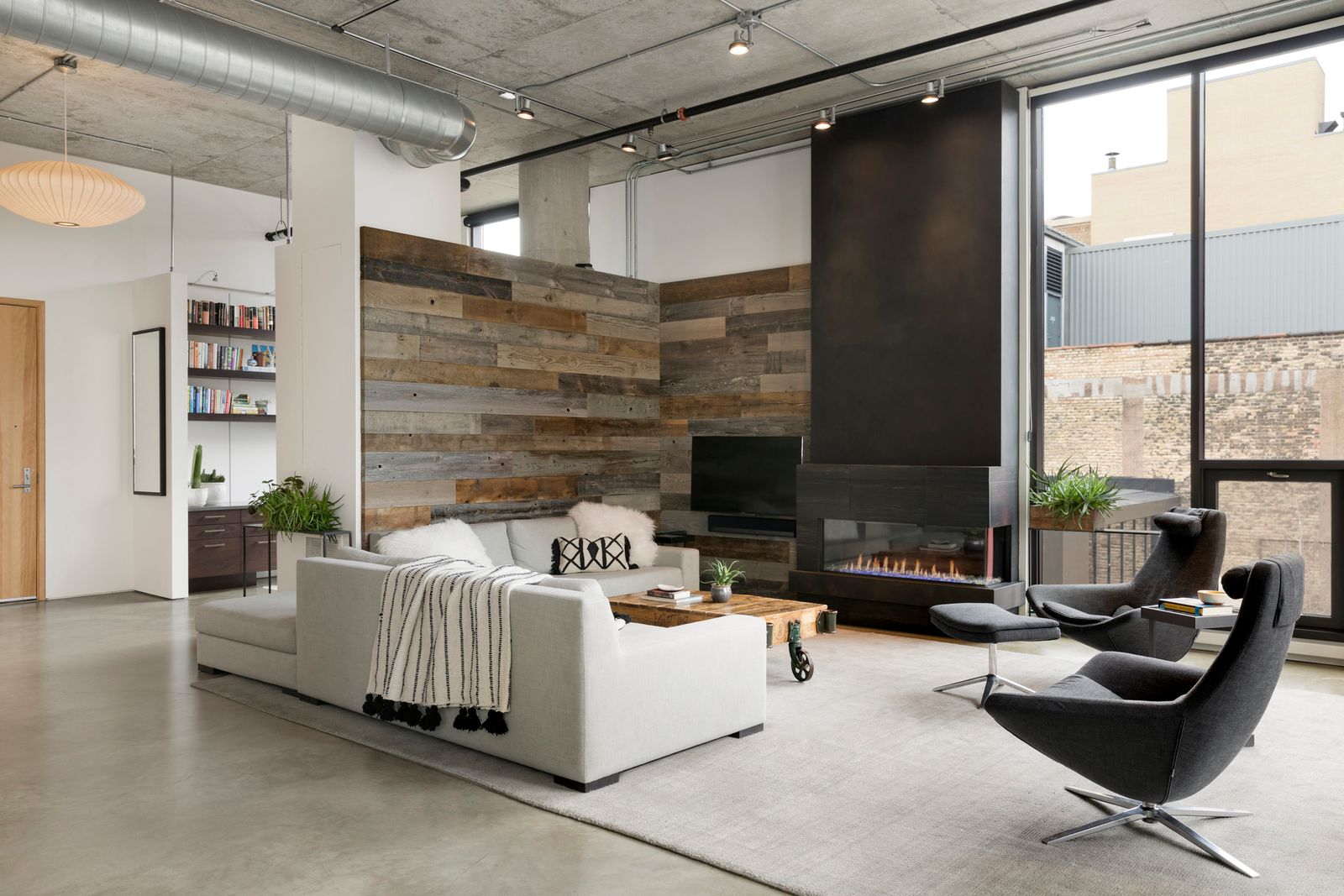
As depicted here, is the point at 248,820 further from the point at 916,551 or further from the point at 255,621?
the point at 916,551

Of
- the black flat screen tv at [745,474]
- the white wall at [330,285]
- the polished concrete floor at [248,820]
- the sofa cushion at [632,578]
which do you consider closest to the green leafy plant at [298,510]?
the white wall at [330,285]

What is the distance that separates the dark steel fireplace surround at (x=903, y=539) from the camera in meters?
6.26

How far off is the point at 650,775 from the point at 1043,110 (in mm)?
5279

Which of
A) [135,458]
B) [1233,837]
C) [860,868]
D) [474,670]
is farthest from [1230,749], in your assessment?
[135,458]

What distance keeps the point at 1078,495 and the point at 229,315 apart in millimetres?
6910

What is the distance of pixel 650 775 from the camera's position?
369 cm

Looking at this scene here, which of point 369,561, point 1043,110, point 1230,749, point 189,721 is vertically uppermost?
point 1043,110

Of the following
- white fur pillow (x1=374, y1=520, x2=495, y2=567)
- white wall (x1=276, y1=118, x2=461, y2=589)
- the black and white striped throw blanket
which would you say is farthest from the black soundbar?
the black and white striped throw blanket

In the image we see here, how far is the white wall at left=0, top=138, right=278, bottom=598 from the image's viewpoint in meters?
7.89

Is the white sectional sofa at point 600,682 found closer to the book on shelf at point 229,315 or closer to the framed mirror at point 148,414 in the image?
the framed mirror at point 148,414

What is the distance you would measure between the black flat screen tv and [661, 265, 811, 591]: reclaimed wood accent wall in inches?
3.6

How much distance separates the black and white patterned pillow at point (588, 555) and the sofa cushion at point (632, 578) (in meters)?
0.06

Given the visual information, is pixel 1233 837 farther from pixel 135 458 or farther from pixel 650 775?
pixel 135 458

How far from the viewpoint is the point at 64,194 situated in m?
6.25
